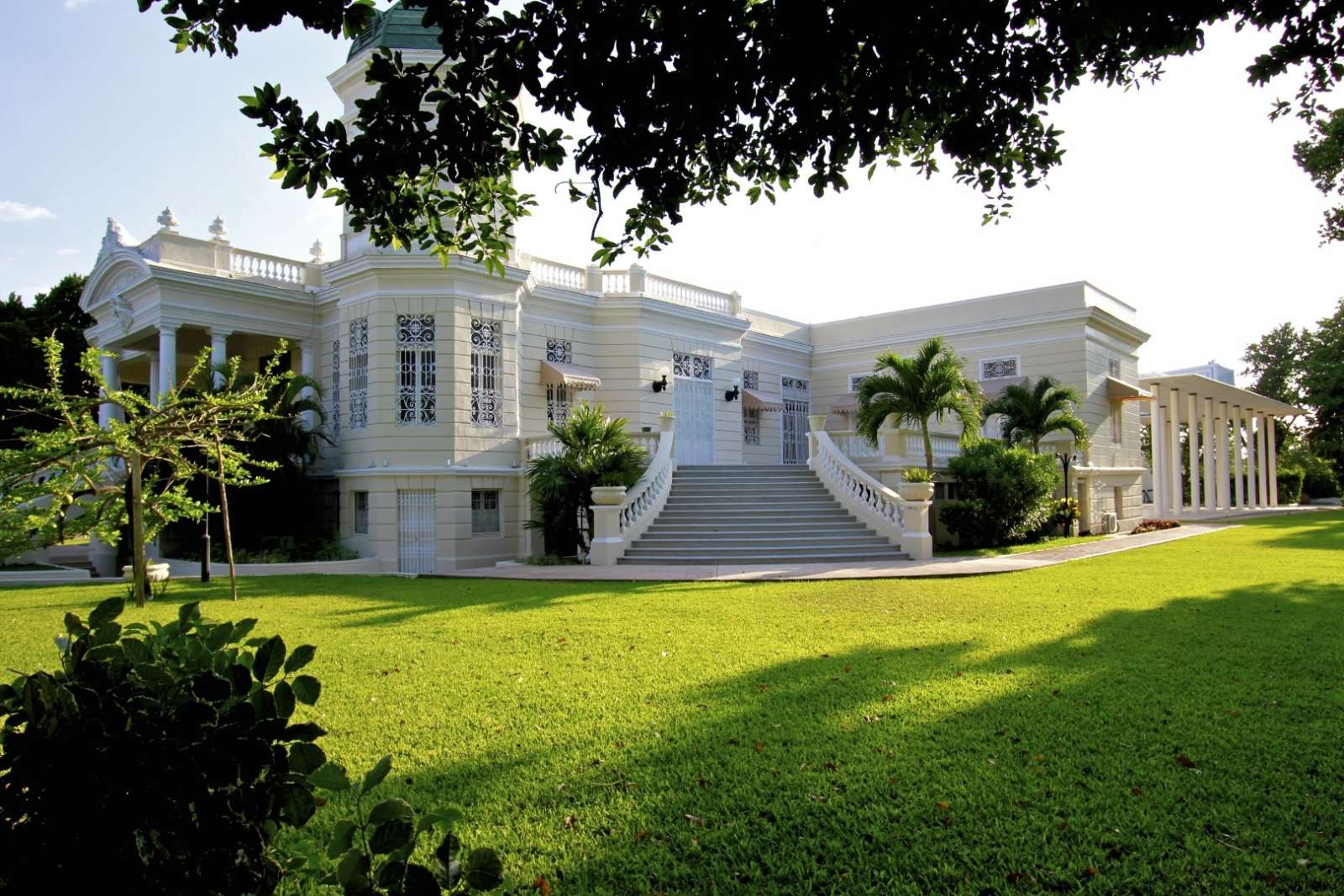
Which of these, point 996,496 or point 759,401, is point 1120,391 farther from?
point 759,401

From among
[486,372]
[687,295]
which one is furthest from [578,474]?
[687,295]

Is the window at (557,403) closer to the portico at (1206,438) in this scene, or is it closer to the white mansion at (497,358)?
the white mansion at (497,358)

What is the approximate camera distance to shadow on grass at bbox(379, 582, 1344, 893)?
289cm

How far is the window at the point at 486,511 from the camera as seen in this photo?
16828 mm

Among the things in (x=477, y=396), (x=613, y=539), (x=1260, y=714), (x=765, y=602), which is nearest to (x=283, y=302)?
(x=477, y=396)

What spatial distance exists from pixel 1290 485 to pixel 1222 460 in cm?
1530

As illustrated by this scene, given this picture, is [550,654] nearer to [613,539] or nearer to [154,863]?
[154,863]

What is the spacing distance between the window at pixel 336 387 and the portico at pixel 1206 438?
74.7 feet

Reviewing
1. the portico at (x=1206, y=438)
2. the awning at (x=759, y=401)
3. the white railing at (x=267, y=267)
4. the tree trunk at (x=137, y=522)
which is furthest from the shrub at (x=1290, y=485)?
the tree trunk at (x=137, y=522)

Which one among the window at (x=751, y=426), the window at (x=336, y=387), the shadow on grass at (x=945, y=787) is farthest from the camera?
the window at (x=751, y=426)

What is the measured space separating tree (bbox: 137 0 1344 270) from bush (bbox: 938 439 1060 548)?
1379 cm

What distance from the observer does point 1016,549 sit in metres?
16.4

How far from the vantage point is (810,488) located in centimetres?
1783

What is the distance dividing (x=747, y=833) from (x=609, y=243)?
2756 mm
